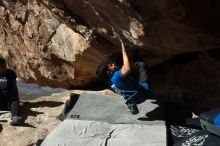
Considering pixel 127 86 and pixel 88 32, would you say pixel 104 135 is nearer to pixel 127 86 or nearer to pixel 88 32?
pixel 127 86

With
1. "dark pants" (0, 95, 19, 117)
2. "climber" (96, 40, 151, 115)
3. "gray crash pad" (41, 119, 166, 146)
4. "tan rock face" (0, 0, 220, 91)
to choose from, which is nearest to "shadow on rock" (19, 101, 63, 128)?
"dark pants" (0, 95, 19, 117)

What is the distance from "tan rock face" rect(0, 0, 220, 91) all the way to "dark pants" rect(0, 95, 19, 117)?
38.5 inches

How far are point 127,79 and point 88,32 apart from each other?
0.90 m

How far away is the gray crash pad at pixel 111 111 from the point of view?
558cm

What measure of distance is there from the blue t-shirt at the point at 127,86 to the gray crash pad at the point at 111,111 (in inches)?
11.9

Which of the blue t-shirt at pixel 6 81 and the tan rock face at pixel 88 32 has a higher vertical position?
the tan rock face at pixel 88 32

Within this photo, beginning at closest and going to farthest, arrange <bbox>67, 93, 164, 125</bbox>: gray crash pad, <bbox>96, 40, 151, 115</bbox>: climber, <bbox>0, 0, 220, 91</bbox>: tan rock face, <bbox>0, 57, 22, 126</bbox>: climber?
<bbox>0, 0, 220, 91</bbox>: tan rock face
<bbox>96, 40, 151, 115</bbox>: climber
<bbox>67, 93, 164, 125</bbox>: gray crash pad
<bbox>0, 57, 22, 126</bbox>: climber

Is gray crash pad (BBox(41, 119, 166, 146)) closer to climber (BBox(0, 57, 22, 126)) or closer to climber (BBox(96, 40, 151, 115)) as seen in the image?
climber (BBox(96, 40, 151, 115))

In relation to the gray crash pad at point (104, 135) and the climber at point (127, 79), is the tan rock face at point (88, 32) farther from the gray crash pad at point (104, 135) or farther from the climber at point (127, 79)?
the gray crash pad at point (104, 135)

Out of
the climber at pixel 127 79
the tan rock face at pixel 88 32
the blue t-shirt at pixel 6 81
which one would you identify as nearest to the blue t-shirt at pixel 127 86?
the climber at pixel 127 79

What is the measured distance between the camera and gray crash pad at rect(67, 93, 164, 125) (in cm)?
558

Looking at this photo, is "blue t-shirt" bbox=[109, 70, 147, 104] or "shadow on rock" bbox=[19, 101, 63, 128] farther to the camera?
"shadow on rock" bbox=[19, 101, 63, 128]

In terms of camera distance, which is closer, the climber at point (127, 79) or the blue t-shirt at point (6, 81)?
the climber at point (127, 79)

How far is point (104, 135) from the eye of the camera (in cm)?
522
